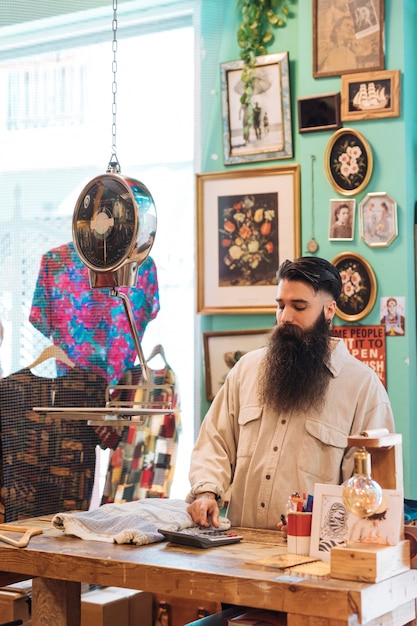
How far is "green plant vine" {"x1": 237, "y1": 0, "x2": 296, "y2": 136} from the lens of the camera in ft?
14.0

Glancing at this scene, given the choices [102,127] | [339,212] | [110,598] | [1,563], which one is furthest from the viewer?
[102,127]

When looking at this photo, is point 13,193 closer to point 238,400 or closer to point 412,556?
point 238,400

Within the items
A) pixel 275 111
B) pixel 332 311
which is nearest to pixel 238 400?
pixel 332 311

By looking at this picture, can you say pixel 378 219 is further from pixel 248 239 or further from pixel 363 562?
pixel 363 562

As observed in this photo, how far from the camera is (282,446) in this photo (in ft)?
10.4

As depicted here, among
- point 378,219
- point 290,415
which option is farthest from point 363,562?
point 378,219

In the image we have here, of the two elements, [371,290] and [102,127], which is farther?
[102,127]

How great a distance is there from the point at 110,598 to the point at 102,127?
85.5 inches

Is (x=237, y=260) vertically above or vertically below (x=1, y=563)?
above

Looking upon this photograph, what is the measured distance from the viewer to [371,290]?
12.9 ft

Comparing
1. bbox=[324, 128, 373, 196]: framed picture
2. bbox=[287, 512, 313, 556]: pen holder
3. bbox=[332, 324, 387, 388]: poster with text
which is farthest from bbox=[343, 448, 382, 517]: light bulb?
bbox=[324, 128, 373, 196]: framed picture

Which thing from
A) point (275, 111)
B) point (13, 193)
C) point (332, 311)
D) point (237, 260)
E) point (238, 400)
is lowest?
point (238, 400)

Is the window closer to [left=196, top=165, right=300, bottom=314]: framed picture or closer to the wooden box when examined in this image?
[left=196, top=165, right=300, bottom=314]: framed picture

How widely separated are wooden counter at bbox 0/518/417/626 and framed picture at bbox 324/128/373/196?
164 centimetres
